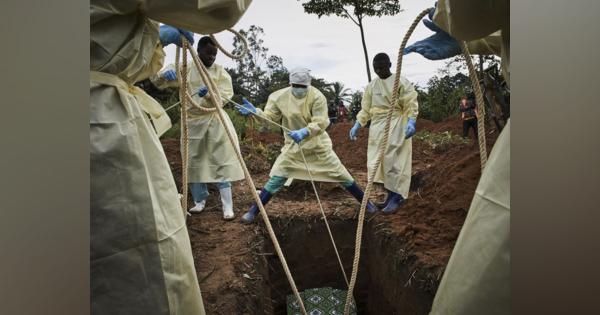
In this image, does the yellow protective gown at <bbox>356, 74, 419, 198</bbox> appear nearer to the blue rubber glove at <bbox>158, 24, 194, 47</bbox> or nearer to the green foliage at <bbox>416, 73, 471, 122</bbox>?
the green foliage at <bbox>416, 73, 471, 122</bbox>

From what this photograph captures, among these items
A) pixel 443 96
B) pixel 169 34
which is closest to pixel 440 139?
pixel 443 96

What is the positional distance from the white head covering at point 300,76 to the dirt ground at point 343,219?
1.06 m

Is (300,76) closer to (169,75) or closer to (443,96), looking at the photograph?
(169,75)

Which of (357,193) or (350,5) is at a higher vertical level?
(350,5)

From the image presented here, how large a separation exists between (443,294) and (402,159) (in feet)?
6.96

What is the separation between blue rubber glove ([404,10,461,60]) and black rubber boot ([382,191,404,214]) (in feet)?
5.47

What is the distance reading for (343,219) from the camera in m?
3.18

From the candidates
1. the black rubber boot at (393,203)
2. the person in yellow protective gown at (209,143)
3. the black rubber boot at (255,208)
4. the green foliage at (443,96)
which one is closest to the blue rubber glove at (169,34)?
the person in yellow protective gown at (209,143)

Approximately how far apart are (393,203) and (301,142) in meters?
0.84

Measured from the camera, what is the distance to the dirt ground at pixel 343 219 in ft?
7.07
